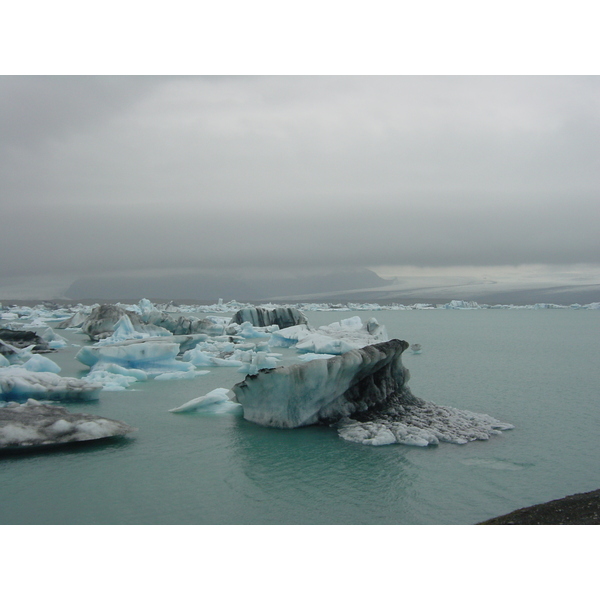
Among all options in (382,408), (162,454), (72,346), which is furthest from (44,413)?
(72,346)

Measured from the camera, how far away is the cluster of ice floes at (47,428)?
7352 mm

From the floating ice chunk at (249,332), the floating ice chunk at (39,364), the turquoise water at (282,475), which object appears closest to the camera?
the turquoise water at (282,475)

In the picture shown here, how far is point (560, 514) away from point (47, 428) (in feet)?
24.2

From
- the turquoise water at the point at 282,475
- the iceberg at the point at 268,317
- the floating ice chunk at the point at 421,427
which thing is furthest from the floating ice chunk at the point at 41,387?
the iceberg at the point at 268,317

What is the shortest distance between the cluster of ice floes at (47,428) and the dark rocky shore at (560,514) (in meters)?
6.06

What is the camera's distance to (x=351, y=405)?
378 inches

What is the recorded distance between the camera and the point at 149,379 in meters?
15.2

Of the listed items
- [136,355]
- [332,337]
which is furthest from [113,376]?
[332,337]

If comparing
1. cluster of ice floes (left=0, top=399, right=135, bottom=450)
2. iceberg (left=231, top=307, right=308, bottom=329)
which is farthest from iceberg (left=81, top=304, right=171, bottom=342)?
cluster of ice floes (left=0, top=399, right=135, bottom=450)

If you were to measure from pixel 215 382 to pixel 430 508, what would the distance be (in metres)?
10.1

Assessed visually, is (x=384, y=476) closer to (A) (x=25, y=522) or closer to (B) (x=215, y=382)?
(A) (x=25, y=522)

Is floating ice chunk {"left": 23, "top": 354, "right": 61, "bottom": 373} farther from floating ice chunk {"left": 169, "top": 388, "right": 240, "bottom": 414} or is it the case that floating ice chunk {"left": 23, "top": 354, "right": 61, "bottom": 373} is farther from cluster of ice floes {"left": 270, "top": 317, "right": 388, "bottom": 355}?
cluster of ice floes {"left": 270, "top": 317, "right": 388, "bottom": 355}

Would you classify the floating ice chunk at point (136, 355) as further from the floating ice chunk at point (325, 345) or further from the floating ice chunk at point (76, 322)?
the floating ice chunk at point (76, 322)

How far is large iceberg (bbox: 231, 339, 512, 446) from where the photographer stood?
28.6 feet
